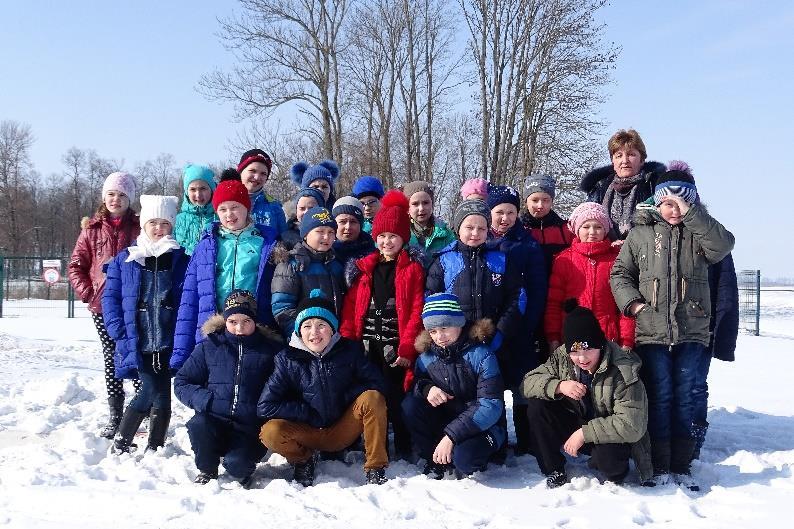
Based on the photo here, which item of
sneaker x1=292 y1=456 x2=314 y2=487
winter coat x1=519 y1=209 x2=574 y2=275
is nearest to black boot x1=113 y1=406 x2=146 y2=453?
sneaker x1=292 y1=456 x2=314 y2=487

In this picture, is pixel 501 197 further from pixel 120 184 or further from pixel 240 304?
pixel 120 184

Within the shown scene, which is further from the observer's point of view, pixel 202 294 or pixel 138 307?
pixel 138 307

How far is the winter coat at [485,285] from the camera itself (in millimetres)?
4527

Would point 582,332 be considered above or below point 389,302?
below

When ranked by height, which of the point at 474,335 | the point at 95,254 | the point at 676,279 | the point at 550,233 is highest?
the point at 550,233

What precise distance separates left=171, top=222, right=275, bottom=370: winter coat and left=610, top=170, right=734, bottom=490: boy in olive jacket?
94.4 inches

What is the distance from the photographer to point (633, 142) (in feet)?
16.1

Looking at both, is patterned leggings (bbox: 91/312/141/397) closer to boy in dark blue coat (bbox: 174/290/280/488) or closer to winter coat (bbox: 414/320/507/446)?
boy in dark blue coat (bbox: 174/290/280/488)

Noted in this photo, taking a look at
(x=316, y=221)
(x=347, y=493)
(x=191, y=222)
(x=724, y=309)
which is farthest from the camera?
(x=191, y=222)

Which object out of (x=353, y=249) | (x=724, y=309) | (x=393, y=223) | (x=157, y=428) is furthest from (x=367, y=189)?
(x=724, y=309)

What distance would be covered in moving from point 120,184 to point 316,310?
2347mm

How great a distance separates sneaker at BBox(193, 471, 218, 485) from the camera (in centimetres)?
409

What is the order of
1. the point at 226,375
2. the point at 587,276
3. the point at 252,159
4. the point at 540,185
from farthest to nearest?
A: the point at 252,159 → the point at 540,185 → the point at 587,276 → the point at 226,375

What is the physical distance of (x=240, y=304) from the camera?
4.31m
